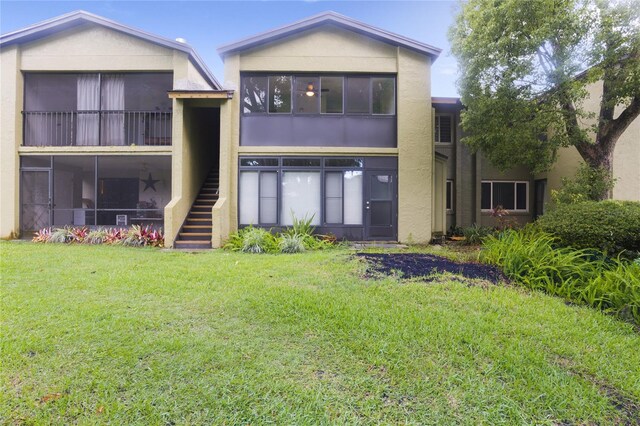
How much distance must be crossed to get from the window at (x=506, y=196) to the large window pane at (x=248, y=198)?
1039 centimetres

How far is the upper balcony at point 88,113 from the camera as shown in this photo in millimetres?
11727

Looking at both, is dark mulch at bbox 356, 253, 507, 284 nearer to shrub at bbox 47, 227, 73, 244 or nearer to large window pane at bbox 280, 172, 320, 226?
large window pane at bbox 280, 172, 320, 226

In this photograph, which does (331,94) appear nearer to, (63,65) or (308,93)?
(308,93)

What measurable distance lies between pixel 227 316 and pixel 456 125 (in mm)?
13953

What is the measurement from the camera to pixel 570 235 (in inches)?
260

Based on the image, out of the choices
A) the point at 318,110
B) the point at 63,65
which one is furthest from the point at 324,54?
the point at 63,65

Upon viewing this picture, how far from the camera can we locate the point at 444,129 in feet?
48.9

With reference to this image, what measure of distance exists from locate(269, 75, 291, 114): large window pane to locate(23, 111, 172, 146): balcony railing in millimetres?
4055

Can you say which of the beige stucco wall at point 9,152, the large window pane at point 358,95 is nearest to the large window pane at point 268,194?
the large window pane at point 358,95

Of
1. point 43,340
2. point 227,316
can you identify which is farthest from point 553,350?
point 43,340

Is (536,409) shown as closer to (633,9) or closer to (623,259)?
(623,259)

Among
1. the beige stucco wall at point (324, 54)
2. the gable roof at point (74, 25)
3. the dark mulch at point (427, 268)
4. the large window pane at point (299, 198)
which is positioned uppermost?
the gable roof at point (74, 25)

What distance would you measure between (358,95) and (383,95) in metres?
0.88

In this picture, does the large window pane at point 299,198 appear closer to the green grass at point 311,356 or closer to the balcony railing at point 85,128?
the balcony railing at point 85,128
